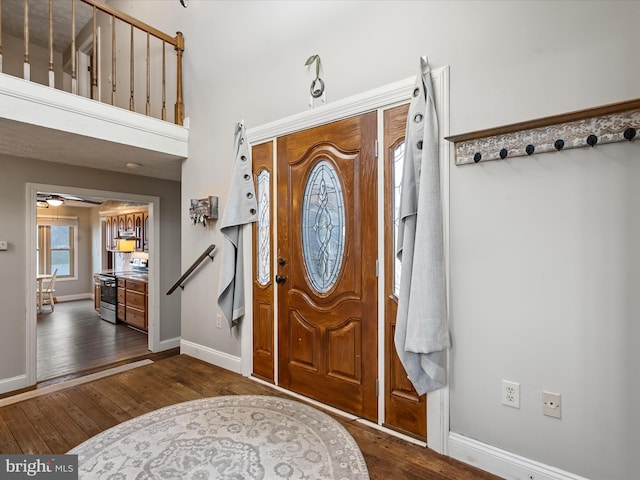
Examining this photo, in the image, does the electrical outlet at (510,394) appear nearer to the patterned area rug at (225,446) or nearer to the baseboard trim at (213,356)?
the patterned area rug at (225,446)

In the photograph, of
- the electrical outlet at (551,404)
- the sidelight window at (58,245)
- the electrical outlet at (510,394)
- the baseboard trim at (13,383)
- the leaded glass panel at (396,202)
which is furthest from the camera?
the sidelight window at (58,245)

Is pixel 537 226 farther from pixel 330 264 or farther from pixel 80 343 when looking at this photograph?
pixel 80 343

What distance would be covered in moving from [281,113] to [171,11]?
2.24 metres

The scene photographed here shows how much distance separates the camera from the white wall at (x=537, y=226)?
141cm

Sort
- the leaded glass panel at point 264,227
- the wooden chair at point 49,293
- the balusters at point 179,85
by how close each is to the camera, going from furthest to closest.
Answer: the wooden chair at point 49,293 < the balusters at point 179,85 < the leaded glass panel at point 264,227

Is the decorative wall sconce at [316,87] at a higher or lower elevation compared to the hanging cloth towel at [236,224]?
higher

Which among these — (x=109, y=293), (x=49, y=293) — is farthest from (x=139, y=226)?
(x=49, y=293)

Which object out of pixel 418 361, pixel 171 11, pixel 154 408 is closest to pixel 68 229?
pixel 171 11

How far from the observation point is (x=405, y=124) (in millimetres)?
1993

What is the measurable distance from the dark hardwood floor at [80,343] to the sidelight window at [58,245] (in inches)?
77.9

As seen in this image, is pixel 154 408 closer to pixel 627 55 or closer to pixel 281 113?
pixel 281 113

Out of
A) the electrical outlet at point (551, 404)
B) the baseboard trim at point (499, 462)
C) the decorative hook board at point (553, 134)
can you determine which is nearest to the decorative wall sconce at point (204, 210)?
the decorative hook board at point (553, 134)

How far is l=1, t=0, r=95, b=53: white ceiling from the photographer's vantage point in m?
4.59

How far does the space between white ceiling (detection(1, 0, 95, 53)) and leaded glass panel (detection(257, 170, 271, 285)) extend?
4458mm
